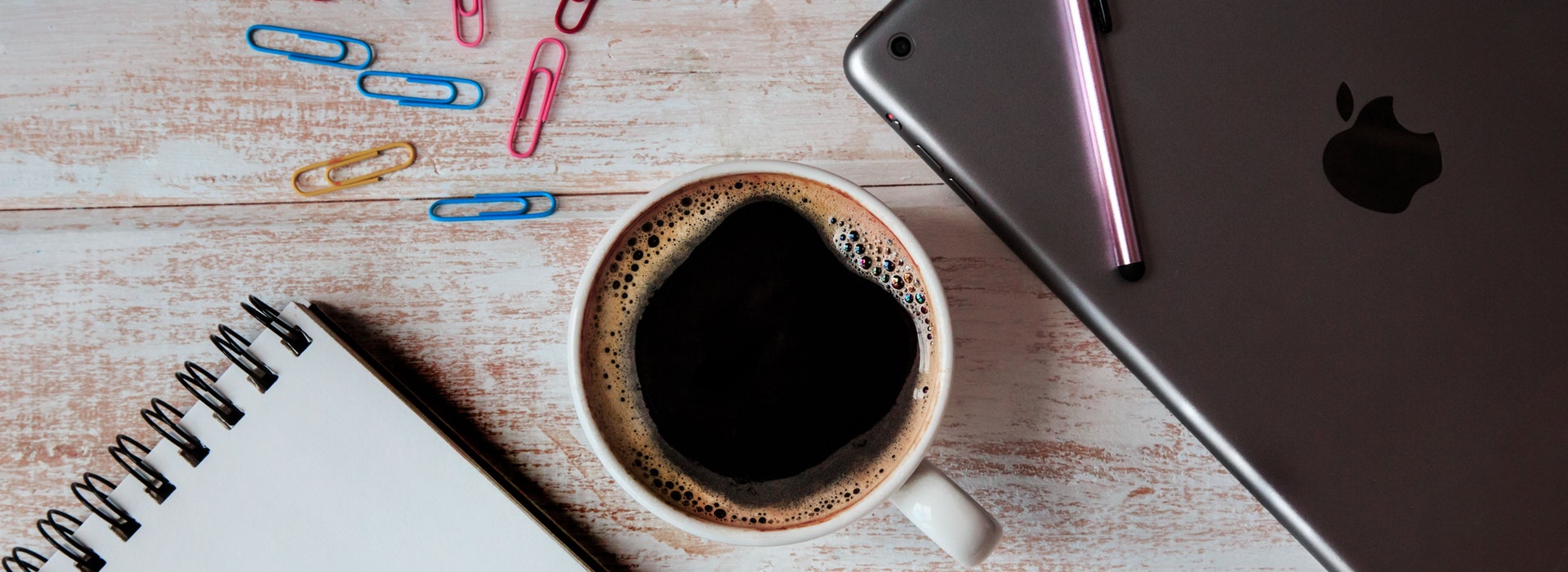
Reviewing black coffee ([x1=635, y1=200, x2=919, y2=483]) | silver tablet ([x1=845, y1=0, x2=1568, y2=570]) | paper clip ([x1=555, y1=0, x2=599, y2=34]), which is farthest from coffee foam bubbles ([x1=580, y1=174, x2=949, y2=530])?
paper clip ([x1=555, y1=0, x2=599, y2=34])

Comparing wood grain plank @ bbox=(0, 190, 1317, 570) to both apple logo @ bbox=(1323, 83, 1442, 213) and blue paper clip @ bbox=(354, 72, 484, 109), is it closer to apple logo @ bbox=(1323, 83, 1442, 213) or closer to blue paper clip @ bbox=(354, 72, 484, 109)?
blue paper clip @ bbox=(354, 72, 484, 109)

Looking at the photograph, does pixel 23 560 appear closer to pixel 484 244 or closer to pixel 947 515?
pixel 484 244

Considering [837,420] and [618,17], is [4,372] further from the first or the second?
[837,420]

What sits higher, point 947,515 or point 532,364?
point 947,515

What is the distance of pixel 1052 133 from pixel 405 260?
2.21 ft

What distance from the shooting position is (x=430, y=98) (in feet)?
2.94

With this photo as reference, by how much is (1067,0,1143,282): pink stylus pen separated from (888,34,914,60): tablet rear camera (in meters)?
0.15

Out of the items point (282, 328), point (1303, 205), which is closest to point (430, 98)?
point (282, 328)

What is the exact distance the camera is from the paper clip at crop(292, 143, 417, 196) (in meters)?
0.90

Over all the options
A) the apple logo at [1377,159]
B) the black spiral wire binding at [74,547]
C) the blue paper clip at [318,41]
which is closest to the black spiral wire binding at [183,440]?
the black spiral wire binding at [74,547]

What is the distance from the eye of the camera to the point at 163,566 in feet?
2.86

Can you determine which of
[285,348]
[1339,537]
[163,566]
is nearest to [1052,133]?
[1339,537]

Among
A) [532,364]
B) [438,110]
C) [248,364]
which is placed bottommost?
[248,364]

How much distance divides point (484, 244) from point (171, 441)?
1.24 feet
